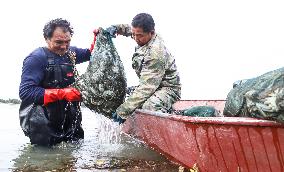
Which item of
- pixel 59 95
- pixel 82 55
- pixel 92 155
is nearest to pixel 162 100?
pixel 92 155

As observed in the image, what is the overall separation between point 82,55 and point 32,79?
1.24 metres

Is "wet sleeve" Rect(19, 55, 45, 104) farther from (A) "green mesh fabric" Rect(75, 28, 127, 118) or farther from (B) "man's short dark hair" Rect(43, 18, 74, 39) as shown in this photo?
(A) "green mesh fabric" Rect(75, 28, 127, 118)

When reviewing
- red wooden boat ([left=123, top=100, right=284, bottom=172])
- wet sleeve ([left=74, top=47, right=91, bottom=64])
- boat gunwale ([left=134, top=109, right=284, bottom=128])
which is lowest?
red wooden boat ([left=123, top=100, right=284, bottom=172])

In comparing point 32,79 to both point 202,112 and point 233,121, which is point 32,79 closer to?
point 202,112

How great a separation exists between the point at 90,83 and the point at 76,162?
1212 mm

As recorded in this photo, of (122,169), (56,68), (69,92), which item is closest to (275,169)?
(122,169)

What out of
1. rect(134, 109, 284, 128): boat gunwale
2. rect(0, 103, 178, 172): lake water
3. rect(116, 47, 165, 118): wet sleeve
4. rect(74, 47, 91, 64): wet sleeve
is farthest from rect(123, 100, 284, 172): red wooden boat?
rect(74, 47, 91, 64): wet sleeve

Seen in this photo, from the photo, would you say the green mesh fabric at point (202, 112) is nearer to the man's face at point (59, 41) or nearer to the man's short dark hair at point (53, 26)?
the man's face at point (59, 41)

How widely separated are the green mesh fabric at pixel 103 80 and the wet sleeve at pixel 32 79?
56 cm

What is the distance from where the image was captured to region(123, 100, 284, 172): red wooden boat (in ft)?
11.3

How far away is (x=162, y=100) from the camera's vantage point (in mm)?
6020

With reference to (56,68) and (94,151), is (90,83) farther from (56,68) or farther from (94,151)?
(94,151)

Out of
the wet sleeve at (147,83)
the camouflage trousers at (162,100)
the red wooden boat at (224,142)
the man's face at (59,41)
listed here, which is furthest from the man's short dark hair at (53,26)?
the red wooden boat at (224,142)

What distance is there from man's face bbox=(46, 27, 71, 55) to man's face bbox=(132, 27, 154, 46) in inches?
39.3
